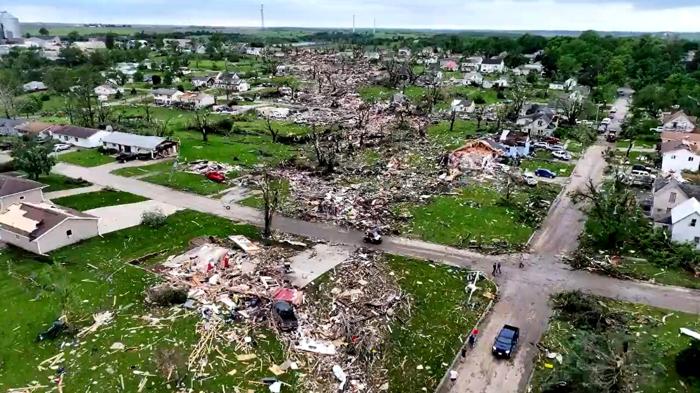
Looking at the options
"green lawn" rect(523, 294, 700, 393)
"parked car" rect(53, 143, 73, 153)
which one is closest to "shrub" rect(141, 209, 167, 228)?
"green lawn" rect(523, 294, 700, 393)

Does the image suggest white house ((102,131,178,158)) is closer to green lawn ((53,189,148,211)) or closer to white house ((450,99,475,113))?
green lawn ((53,189,148,211))

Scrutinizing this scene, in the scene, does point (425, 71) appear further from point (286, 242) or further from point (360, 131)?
point (286, 242)

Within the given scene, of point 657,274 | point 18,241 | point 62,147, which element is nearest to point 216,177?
point 18,241

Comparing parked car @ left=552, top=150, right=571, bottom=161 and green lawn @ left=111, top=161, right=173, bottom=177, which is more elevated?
parked car @ left=552, top=150, right=571, bottom=161

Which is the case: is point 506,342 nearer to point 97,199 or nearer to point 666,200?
point 666,200

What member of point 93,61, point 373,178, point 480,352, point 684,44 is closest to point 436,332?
point 480,352
